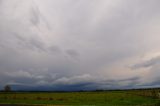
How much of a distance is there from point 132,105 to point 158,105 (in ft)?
19.9

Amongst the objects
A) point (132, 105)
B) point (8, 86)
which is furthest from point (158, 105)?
point (8, 86)

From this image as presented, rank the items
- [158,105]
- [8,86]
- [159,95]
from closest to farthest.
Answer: [158,105] → [159,95] → [8,86]

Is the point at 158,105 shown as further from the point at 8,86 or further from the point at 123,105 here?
the point at 8,86

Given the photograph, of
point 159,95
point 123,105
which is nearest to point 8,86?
point 159,95

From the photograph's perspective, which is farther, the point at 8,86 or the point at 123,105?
the point at 8,86

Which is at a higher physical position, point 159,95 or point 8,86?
point 8,86

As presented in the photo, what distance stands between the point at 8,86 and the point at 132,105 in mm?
139556

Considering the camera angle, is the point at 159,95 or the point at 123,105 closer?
the point at 123,105

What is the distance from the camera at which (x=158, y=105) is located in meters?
60.9

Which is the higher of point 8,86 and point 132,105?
point 8,86

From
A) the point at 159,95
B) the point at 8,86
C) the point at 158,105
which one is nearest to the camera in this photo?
the point at 158,105

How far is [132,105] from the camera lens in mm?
62562

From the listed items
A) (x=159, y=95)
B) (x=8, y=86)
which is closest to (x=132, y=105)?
(x=159, y=95)

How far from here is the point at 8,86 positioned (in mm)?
185750
